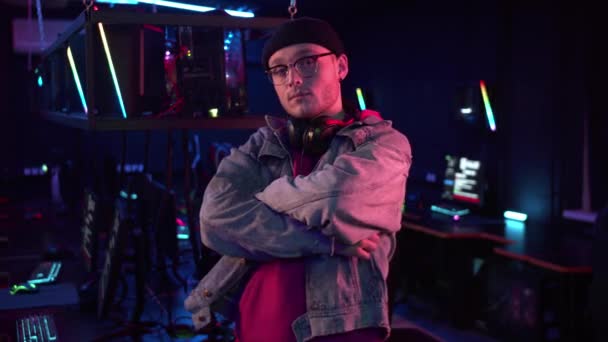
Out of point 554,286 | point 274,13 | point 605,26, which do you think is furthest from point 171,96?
point 274,13

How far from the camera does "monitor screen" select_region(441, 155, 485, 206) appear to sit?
229 inches

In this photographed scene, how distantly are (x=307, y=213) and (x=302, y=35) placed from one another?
0.41m

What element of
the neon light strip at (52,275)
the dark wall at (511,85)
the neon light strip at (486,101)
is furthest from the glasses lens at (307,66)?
the neon light strip at (486,101)

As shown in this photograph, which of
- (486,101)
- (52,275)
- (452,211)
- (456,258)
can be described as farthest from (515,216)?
(52,275)

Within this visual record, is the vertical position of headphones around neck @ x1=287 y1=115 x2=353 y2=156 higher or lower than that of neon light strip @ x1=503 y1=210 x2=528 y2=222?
higher

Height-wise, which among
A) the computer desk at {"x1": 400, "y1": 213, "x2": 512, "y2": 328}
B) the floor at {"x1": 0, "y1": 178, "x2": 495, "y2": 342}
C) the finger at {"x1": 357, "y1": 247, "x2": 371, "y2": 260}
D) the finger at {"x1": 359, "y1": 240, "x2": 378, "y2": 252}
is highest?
the finger at {"x1": 359, "y1": 240, "x2": 378, "y2": 252}

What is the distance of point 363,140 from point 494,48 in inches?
191

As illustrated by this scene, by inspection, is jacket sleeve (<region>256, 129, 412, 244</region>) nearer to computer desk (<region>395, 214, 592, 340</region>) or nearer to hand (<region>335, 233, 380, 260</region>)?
hand (<region>335, 233, 380, 260</region>)

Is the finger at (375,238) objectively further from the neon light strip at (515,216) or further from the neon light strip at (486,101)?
the neon light strip at (486,101)

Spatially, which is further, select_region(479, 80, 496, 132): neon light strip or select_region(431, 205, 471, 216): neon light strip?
select_region(479, 80, 496, 132): neon light strip

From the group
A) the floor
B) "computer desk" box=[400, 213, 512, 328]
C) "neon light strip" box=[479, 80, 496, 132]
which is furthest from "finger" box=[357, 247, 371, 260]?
"neon light strip" box=[479, 80, 496, 132]

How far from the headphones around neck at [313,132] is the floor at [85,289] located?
3.93ft

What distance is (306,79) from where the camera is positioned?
1.52 m

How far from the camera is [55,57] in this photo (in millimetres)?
3734
